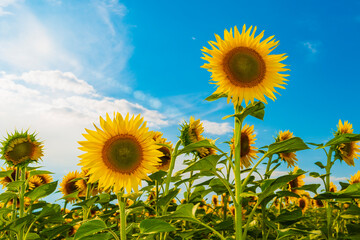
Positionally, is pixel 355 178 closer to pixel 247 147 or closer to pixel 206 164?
pixel 247 147

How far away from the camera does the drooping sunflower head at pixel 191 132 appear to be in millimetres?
3654

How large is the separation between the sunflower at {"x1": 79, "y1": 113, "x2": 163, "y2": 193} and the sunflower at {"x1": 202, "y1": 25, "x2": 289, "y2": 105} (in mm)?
831

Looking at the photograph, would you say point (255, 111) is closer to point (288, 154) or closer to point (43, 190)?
point (288, 154)

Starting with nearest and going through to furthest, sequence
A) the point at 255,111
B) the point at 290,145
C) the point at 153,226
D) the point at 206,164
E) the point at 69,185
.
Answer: the point at 153,226 → the point at 290,145 → the point at 206,164 → the point at 255,111 → the point at 69,185

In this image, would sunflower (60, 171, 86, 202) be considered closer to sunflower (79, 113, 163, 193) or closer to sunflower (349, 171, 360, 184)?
sunflower (79, 113, 163, 193)

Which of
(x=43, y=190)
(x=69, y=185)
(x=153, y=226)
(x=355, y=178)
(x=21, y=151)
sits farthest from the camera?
(x=69, y=185)

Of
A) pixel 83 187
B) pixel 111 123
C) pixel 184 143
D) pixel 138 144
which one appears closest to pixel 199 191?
pixel 184 143

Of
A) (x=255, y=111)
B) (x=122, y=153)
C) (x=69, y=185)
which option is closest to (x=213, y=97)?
(x=255, y=111)

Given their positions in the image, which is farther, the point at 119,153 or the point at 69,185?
the point at 69,185

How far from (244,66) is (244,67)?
0.04 ft

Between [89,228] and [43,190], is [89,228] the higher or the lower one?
the lower one

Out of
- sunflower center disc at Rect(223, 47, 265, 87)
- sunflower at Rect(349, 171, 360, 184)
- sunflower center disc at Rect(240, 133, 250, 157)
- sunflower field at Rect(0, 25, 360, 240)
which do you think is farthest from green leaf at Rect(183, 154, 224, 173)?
sunflower at Rect(349, 171, 360, 184)

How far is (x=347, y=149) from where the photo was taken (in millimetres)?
4055

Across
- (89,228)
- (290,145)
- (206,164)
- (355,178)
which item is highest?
(355,178)
